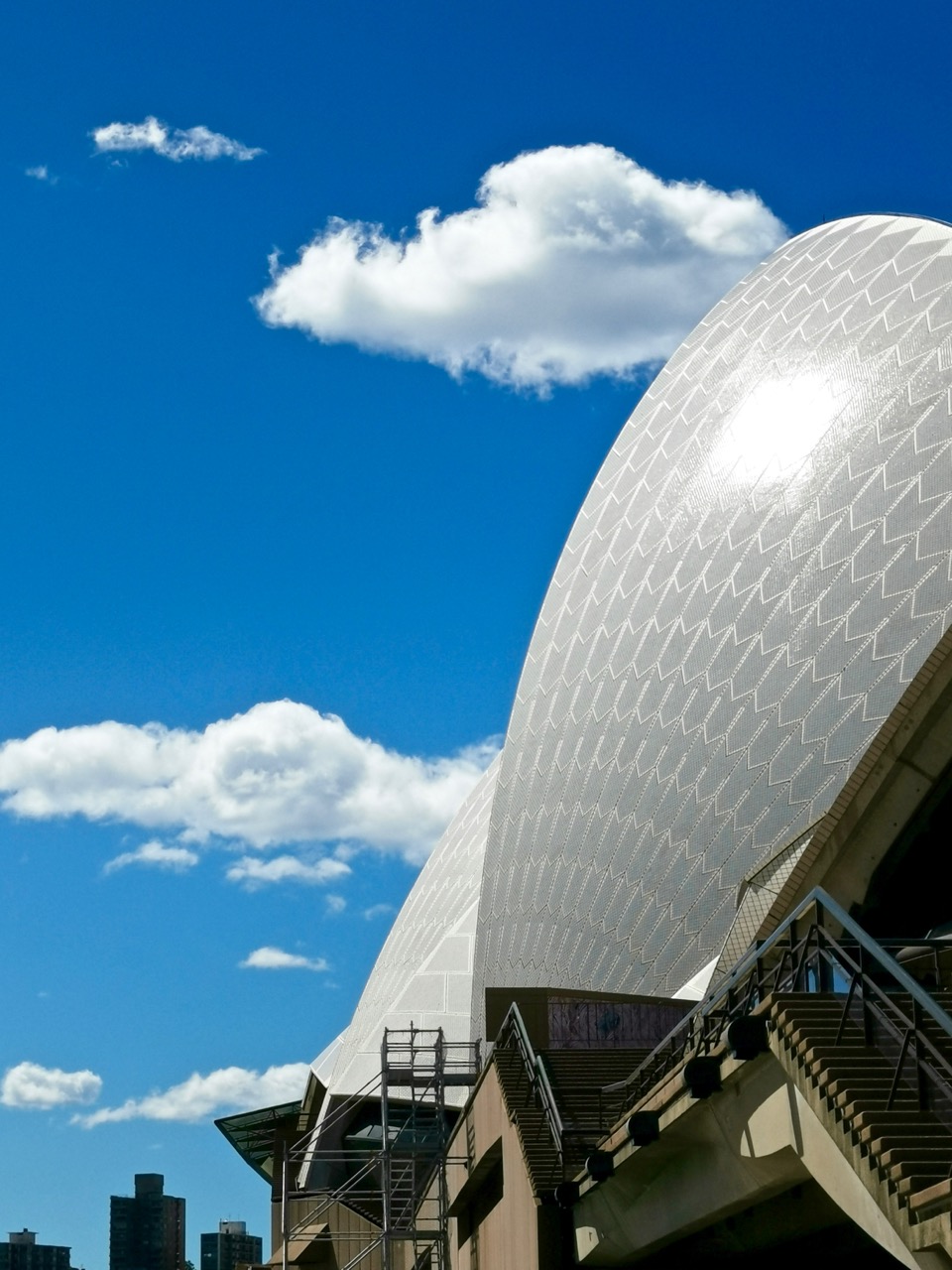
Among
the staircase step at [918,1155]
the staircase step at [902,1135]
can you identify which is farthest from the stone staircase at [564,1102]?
the staircase step at [918,1155]

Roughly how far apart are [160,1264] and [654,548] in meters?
92.7

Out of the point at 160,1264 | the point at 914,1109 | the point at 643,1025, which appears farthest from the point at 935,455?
the point at 160,1264

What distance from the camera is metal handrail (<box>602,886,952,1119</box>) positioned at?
714 centimetres

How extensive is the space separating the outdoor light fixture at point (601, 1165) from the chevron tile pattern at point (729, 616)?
29.8ft

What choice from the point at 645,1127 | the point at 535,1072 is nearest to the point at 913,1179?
the point at 645,1127

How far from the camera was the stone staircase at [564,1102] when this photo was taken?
39.9ft

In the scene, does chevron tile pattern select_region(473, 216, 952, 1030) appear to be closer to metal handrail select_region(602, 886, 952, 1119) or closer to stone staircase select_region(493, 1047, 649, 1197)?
stone staircase select_region(493, 1047, 649, 1197)

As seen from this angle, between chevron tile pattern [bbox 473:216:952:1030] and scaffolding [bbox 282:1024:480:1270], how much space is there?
2.11 meters

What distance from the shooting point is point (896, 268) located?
23.9m

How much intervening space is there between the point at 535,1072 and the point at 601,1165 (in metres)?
2.99

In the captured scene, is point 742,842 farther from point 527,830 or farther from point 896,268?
point 896,268

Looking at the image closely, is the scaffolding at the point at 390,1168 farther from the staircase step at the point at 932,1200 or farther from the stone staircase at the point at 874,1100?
the staircase step at the point at 932,1200

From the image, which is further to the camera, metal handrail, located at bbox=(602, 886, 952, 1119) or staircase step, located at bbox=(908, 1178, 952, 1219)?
metal handrail, located at bbox=(602, 886, 952, 1119)

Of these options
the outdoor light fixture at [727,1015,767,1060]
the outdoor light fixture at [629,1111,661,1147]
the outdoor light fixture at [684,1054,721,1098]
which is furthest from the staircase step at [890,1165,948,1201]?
the outdoor light fixture at [629,1111,661,1147]
